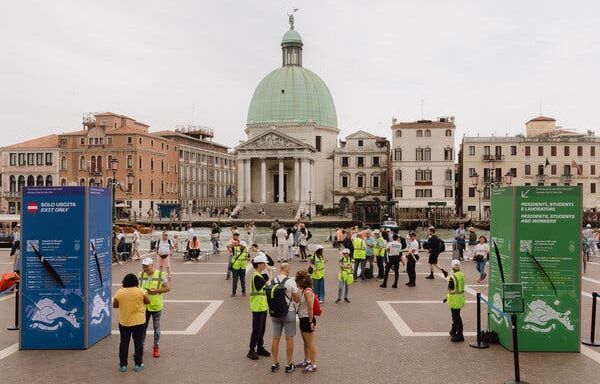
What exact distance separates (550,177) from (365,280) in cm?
6242

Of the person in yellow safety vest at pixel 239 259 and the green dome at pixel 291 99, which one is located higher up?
the green dome at pixel 291 99

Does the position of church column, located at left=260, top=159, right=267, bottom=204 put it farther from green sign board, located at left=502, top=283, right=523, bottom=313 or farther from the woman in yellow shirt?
green sign board, located at left=502, top=283, right=523, bottom=313

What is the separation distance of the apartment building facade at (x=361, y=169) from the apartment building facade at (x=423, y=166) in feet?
26.8

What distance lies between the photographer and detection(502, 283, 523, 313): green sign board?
955 centimetres

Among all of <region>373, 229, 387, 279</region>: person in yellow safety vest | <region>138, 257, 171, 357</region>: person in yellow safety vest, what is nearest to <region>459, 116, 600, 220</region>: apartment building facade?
<region>373, 229, 387, 279</region>: person in yellow safety vest

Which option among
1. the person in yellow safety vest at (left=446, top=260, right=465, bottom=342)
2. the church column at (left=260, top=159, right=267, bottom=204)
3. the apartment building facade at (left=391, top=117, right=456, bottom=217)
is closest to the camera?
the person in yellow safety vest at (left=446, top=260, right=465, bottom=342)

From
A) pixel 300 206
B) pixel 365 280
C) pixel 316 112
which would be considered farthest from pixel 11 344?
pixel 316 112

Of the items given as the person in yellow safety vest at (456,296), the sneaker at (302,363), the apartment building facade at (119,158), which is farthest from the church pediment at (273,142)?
the sneaker at (302,363)

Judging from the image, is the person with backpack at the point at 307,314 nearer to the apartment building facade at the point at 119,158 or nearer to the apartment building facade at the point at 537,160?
the apartment building facade at the point at 537,160

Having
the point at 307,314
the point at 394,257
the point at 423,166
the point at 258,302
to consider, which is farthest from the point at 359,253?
the point at 423,166

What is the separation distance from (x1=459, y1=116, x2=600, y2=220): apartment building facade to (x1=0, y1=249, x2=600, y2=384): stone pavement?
2457 inches

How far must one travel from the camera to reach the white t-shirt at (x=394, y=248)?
1931cm

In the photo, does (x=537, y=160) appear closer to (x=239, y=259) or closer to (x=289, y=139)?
(x=289, y=139)

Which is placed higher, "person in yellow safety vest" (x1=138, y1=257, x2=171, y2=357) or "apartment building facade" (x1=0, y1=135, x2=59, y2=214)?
"apartment building facade" (x1=0, y1=135, x2=59, y2=214)
